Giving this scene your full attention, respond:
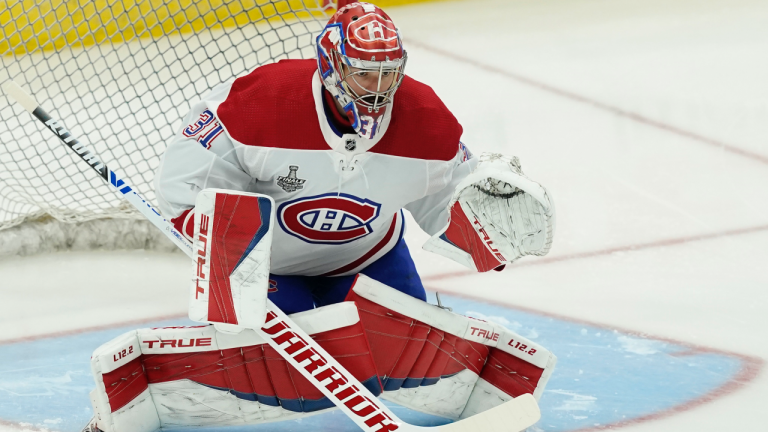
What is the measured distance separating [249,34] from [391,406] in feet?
8.54

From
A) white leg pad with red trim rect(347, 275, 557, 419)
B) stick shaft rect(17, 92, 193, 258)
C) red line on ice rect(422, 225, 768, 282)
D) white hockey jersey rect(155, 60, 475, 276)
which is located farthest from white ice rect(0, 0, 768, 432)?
white hockey jersey rect(155, 60, 475, 276)

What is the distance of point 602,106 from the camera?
3.96 metres

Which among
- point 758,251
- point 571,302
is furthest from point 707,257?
point 571,302

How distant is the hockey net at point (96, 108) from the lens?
2.92 metres

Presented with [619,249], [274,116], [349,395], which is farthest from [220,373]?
[619,249]

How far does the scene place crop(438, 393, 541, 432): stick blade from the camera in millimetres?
1777

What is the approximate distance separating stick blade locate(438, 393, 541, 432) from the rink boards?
211 mm

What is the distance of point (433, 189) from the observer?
1.95 metres

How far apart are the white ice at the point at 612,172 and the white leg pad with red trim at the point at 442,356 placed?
0.27 meters

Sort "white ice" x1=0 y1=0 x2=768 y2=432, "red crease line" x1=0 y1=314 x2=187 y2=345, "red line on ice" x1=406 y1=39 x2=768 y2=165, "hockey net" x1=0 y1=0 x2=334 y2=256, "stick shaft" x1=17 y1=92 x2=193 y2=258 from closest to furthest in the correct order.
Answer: "stick shaft" x1=17 y1=92 x2=193 y2=258
"red crease line" x1=0 y1=314 x2=187 y2=345
"white ice" x1=0 y1=0 x2=768 y2=432
"hockey net" x1=0 y1=0 x2=334 y2=256
"red line on ice" x1=406 y1=39 x2=768 y2=165

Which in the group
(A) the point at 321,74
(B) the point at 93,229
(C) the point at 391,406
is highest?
(A) the point at 321,74

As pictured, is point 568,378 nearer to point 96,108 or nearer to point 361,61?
point 361,61

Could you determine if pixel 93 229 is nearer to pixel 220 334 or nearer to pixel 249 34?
pixel 220 334

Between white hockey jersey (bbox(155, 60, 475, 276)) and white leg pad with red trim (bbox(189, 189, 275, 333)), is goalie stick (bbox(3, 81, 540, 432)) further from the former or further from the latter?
white hockey jersey (bbox(155, 60, 475, 276))
